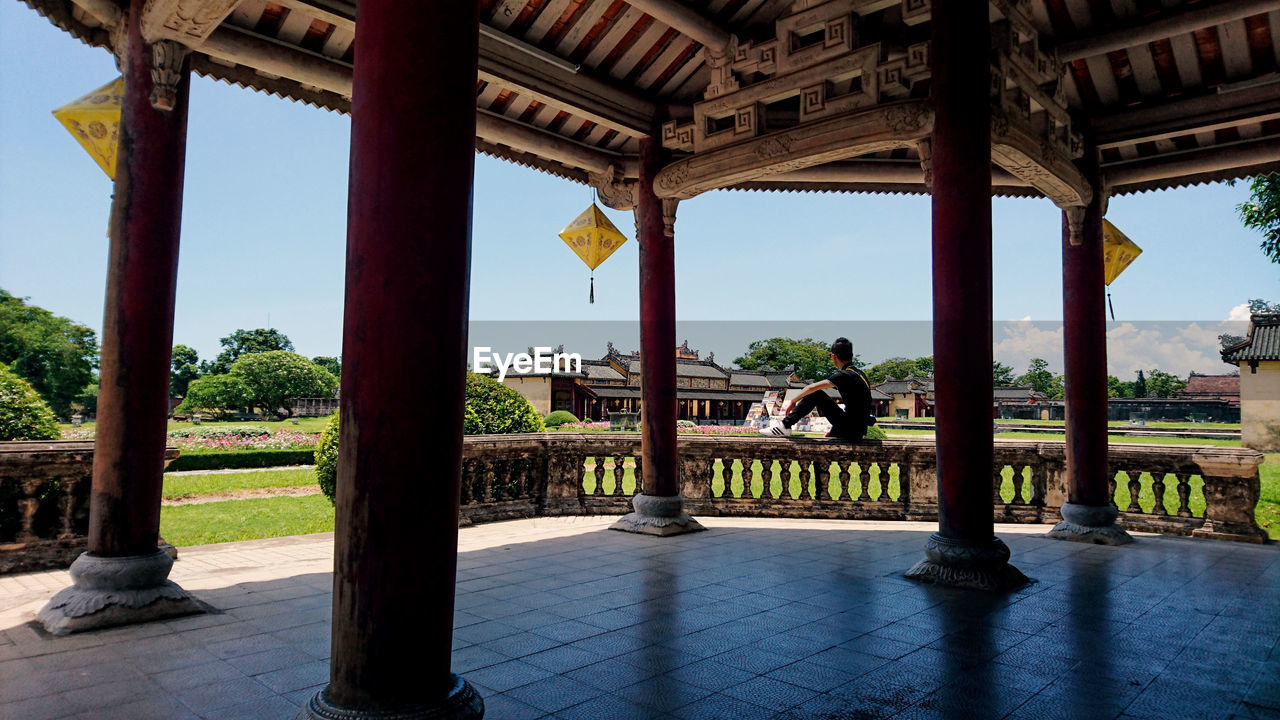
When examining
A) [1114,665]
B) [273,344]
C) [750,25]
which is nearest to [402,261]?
[1114,665]

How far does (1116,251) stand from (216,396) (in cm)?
6332

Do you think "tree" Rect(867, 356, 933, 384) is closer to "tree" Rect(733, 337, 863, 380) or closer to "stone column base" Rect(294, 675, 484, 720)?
"tree" Rect(733, 337, 863, 380)

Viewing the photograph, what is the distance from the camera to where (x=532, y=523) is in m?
7.89

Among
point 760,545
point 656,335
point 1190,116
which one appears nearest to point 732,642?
point 760,545

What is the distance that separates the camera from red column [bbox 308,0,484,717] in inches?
87.7

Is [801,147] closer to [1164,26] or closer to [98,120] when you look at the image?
[1164,26]

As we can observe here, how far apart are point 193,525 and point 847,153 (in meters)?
11.7

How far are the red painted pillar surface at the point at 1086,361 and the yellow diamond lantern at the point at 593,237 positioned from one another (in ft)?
16.4

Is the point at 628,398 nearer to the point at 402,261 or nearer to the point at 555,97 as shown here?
the point at 555,97

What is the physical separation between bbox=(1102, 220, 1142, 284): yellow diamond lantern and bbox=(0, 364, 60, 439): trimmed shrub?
40.3 feet

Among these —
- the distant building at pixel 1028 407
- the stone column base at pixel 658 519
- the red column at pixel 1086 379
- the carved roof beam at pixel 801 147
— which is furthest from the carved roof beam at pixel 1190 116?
the distant building at pixel 1028 407

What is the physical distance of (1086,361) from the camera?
24.0 ft

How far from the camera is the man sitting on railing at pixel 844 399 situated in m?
7.93

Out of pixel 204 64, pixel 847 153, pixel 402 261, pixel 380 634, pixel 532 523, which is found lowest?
pixel 532 523
